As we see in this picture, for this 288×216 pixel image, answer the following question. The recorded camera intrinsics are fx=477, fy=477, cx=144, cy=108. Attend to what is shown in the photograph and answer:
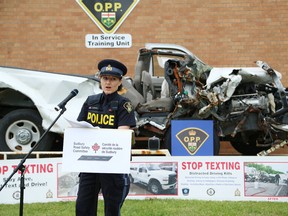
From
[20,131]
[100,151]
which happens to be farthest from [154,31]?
[100,151]

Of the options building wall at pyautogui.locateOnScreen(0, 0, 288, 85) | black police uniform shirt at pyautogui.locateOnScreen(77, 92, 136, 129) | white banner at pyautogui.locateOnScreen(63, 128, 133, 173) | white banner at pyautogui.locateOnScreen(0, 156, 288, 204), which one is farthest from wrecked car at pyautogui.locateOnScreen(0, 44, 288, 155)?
white banner at pyautogui.locateOnScreen(63, 128, 133, 173)

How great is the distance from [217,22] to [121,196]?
7644mm

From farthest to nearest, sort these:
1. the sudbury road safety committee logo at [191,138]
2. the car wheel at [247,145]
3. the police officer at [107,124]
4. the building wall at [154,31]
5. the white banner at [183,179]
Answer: the building wall at [154,31], the car wheel at [247,145], the sudbury road safety committee logo at [191,138], the white banner at [183,179], the police officer at [107,124]

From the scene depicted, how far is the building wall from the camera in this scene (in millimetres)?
10758

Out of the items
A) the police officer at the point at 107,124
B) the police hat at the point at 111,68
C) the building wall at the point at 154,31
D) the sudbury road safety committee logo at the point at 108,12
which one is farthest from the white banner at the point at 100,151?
the sudbury road safety committee logo at the point at 108,12

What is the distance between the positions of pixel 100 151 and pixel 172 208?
6.76 feet

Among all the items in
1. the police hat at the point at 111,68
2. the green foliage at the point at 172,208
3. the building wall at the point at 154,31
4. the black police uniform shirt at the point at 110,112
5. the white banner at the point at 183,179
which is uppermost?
the building wall at the point at 154,31

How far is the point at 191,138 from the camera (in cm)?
730

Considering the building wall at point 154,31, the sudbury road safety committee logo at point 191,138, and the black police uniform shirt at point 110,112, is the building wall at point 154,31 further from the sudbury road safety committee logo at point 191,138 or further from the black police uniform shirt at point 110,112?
the black police uniform shirt at point 110,112

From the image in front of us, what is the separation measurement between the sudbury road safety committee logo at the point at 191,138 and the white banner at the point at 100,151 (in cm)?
366

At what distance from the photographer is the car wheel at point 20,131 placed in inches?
288

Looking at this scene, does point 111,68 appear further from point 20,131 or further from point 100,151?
point 20,131

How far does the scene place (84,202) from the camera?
12.5 feet

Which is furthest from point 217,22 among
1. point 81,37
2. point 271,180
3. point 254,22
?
point 271,180
